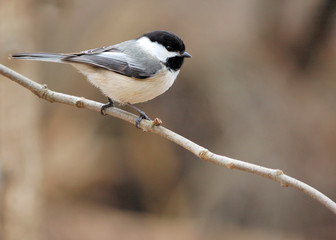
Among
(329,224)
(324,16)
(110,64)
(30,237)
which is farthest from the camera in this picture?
(329,224)

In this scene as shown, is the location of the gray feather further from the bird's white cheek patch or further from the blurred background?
the blurred background

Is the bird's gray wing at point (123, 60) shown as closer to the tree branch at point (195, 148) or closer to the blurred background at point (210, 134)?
the tree branch at point (195, 148)

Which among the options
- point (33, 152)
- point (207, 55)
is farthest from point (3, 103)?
point (207, 55)

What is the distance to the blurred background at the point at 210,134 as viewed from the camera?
254 inches

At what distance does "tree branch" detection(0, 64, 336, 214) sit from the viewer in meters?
2.13

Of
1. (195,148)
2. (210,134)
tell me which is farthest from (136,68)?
(210,134)

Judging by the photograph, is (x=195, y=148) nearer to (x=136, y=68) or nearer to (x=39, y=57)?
A: (x=136, y=68)

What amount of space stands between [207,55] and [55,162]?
2917 mm

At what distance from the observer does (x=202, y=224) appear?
650 cm

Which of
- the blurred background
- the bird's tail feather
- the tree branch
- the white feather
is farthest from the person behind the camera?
the blurred background

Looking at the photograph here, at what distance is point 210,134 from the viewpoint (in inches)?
270

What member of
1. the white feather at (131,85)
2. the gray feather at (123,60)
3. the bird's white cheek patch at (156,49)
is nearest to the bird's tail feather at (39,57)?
the gray feather at (123,60)

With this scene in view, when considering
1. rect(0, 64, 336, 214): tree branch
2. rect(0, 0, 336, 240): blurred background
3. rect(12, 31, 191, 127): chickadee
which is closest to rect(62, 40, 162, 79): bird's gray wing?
rect(12, 31, 191, 127): chickadee

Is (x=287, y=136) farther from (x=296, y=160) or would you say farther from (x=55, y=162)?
(x=55, y=162)
